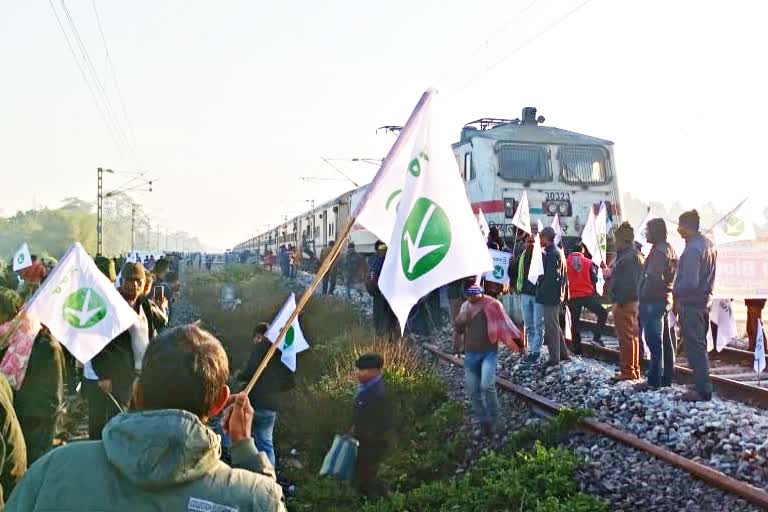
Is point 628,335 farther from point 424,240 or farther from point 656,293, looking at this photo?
point 424,240

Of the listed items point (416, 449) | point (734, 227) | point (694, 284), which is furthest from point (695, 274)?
point (416, 449)

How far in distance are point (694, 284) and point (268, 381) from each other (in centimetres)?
406

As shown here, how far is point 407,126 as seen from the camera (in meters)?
3.53

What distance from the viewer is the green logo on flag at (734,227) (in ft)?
28.2

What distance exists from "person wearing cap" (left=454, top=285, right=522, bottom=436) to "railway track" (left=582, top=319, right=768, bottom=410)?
285cm

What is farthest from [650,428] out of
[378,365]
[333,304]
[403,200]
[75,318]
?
[333,304]

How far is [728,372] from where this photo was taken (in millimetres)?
9930

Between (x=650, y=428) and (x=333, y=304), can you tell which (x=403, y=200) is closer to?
(x=650, y=428)

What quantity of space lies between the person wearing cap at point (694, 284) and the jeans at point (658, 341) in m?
0.48

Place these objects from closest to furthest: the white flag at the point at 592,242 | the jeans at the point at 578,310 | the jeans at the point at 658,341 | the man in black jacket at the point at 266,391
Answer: the man in black jacket at the point at 266,391 → the jeans at the point at 658,341 → the jeans at the point at 578,310 → the white flag at the point at 592,242

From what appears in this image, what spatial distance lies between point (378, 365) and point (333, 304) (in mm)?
11540

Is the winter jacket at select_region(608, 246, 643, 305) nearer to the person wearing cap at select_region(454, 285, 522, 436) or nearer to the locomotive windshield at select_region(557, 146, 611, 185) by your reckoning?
the person wearing cap at select_region(454, 285, 522, 436)

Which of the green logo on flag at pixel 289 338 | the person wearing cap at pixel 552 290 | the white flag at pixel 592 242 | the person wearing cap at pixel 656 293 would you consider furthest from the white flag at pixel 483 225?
the green logo on flag at pixel 289 338

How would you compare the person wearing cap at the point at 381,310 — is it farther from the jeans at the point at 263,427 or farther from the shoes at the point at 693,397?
the shoes at the point at 693,397
